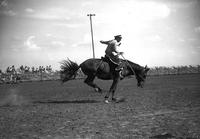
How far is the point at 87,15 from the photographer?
165 feet

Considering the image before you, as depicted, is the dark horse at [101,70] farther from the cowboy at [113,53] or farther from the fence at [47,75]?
the fence at [47,75]

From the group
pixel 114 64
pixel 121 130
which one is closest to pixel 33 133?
pixel 121 130

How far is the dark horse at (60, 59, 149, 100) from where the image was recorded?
36.8 ft

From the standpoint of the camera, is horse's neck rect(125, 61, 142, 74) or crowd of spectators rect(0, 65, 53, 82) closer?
horse's neck rect(125, 61, 142, 74)

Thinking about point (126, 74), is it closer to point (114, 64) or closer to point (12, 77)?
point (114, 64)

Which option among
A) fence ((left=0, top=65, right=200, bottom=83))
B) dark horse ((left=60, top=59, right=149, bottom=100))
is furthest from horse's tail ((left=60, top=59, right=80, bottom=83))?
fence ((left=0, top=65, right=200, bottom=83))

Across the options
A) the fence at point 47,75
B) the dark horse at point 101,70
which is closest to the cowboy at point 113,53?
the dark horse at point 101,70

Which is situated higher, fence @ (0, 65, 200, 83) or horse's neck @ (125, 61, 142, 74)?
fence @ (0, 65, 200, 83)

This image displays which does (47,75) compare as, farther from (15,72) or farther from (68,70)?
(68,70)

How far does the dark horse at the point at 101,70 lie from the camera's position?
442 inches

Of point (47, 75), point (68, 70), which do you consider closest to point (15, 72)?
point (47, 75)

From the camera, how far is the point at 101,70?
36.8 ft

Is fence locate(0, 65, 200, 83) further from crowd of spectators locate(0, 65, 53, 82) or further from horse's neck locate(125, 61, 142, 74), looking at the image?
horse's neck locate(125, 61, 142, 74)

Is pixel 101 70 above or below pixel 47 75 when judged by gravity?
below
